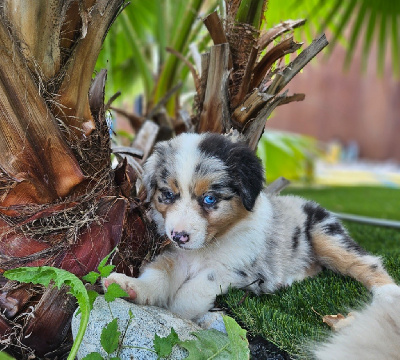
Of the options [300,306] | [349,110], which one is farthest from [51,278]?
[349,110]

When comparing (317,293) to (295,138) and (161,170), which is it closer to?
(161,170)

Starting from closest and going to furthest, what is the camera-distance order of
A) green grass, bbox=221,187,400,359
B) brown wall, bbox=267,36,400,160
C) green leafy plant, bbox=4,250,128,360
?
1. green leafy plant, bbox=4,250,128,360
2. green grass, bbox=221,187,400,359
3. brown wall, bbox=267,36,400,160

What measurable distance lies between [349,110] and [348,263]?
14.6 meters

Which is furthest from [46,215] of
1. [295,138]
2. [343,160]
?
[343,160]

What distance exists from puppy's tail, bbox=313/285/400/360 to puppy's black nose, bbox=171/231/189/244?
664mm

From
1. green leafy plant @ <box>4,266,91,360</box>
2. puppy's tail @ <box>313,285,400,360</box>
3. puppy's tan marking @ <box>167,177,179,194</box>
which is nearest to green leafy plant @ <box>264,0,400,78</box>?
puppy's tan marking @ <box>167,177,179,194</box>

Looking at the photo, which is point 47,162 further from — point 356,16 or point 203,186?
point 356,16

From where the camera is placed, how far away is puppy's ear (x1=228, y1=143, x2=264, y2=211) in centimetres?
222

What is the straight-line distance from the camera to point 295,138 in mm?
8250

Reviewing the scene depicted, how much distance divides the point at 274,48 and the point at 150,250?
1231mm

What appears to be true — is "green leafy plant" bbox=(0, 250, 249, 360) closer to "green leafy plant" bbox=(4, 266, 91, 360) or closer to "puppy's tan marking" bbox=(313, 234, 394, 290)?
"green leafy plant" bbox=(4, 266, 91, 360)

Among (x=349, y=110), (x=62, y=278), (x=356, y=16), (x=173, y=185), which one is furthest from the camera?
(x=349, y=110)

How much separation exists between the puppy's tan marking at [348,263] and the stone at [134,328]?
0.91 m

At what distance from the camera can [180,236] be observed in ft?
6.69
